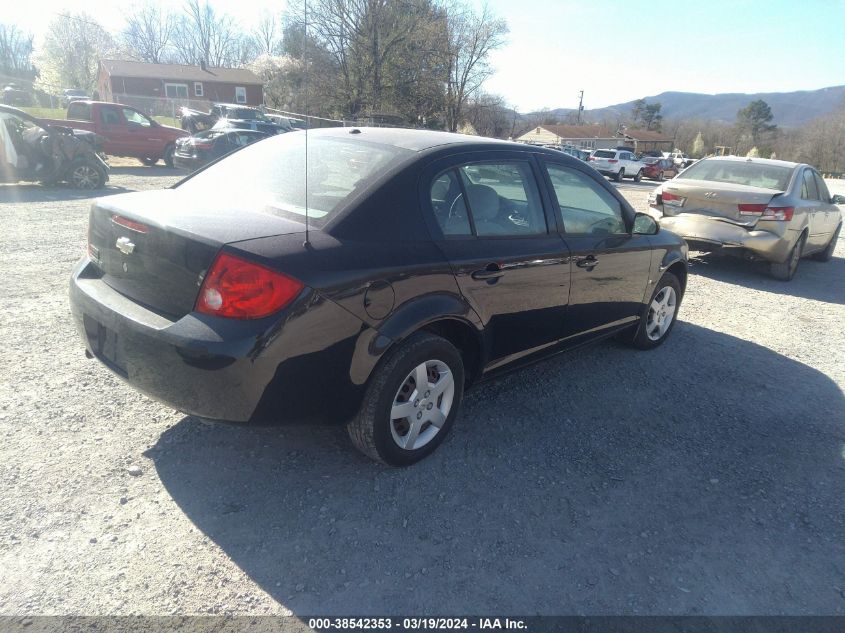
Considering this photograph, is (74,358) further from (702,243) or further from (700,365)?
(702,243)

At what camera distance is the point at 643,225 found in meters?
4.46

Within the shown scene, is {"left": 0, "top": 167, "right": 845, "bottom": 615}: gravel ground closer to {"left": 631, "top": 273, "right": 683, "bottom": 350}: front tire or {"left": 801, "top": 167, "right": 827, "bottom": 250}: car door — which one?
{"left": 631, "top": 273, "right": 683, "bottom": 350}: front tire

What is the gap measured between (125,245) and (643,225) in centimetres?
364

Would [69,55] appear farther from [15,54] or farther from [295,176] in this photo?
[295,176]

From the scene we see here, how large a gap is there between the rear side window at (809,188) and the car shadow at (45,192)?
12.1 m

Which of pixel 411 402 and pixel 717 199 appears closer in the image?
pixel 411 402

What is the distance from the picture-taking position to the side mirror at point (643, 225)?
442cm

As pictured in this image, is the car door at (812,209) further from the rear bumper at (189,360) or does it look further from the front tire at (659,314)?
the rear bumper at (189,360)

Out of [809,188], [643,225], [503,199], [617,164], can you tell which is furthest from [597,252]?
[617,164]

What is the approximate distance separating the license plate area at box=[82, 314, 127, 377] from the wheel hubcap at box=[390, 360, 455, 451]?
1326 mm

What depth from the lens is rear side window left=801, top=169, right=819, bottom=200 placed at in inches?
326

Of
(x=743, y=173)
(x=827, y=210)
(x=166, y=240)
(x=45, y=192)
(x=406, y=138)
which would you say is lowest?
(x=45, y=192)

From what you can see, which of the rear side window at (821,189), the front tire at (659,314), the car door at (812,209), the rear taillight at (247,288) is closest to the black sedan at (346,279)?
the rear taillight at (247,288)

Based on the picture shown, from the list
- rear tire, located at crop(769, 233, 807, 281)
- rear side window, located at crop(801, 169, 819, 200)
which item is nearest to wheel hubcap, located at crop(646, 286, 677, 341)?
rear tire, located at crop(769, 233, 807, 281)
